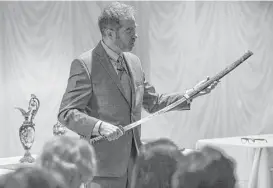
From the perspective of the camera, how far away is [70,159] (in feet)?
1.94

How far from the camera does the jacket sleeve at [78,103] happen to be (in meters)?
1.88

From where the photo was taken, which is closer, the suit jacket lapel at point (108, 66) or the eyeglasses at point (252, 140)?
the suit jacket lapel at point (108, 66)

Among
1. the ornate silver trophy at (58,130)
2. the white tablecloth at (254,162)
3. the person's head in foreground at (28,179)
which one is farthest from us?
the ornate silver trophy at (58,130)

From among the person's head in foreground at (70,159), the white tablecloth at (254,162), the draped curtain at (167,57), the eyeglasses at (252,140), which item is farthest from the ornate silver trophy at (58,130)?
the person's head in foreground at (70,159)

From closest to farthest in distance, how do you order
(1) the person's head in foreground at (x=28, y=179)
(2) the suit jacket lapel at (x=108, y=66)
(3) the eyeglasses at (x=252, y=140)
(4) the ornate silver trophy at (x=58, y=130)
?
(1) the person's head in foreground at (x=28, y=179) → (2) the suit jacket lapel at (x=108, y=66) → (3) the eyeglasses at (x=252, y=140) → (4) the ornate silver trophy at (x=58, y=130)

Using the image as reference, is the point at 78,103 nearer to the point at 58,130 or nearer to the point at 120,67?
the point at 120,67

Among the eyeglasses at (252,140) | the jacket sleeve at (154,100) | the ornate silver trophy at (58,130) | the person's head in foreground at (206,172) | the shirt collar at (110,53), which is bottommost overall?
the eyeglasses at (252,140)

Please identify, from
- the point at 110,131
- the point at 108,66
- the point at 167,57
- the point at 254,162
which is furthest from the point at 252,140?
the point at 110,131

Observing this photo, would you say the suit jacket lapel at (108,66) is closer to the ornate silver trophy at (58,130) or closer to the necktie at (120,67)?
the necktie at (120,67)

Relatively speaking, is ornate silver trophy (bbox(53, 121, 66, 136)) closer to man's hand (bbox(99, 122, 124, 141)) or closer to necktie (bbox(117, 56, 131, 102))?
necktie (bbox(117, 56, 131, 102))

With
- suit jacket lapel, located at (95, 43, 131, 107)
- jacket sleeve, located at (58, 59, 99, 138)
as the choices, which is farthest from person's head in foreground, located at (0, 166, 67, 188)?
suit jacket lapel, located at (95, 43, 131, 107)

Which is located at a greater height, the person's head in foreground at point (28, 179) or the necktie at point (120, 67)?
the necktie at point (120, 67)

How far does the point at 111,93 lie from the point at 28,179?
59.8 inches

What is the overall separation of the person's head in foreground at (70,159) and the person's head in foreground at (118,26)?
143cm
